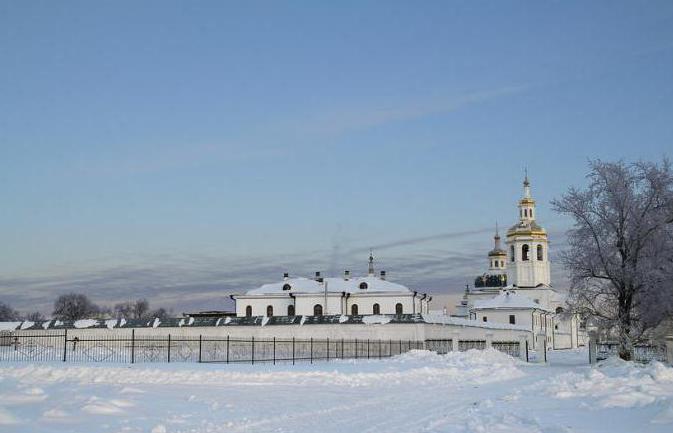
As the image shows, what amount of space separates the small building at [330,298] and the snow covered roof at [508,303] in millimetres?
11377

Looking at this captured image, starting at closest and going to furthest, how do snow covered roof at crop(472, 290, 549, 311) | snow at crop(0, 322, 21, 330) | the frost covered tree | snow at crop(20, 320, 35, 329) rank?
the frost covered tree
snow at crop(20, 320, 35, 329)
snow at crop(0, 322, 21, 330)
snow covered roof at crop(472, 290, 549, 311)

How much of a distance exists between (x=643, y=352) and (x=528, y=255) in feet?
173

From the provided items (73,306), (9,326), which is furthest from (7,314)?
(9,326)

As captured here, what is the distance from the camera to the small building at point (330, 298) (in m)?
76.6

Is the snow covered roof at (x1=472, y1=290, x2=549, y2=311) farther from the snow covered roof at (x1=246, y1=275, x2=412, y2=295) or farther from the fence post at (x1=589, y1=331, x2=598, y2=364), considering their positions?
the fence post at (x1=589, y1=331, x2=598, y2=364)

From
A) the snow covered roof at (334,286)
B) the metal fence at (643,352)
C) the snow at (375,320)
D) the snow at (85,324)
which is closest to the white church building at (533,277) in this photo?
the snow covered roof at (334,286)

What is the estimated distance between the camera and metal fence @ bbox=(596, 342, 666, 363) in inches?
1652

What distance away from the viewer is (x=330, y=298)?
76.9 metres

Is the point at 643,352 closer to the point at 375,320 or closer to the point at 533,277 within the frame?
the point at 375,320

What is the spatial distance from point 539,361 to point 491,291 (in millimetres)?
68686

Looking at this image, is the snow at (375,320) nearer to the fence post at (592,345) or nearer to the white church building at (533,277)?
the fence post at (592,345)

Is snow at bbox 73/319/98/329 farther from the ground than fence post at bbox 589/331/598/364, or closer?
farther from the ground

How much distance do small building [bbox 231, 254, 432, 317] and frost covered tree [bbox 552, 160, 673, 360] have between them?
120 ft

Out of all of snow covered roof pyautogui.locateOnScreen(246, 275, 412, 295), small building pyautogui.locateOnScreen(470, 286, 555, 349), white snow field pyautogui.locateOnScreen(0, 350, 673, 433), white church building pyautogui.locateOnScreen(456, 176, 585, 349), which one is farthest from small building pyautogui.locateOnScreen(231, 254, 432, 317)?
white snow field pyautogui.locateOnScreen(0, 350, 673, 433)
